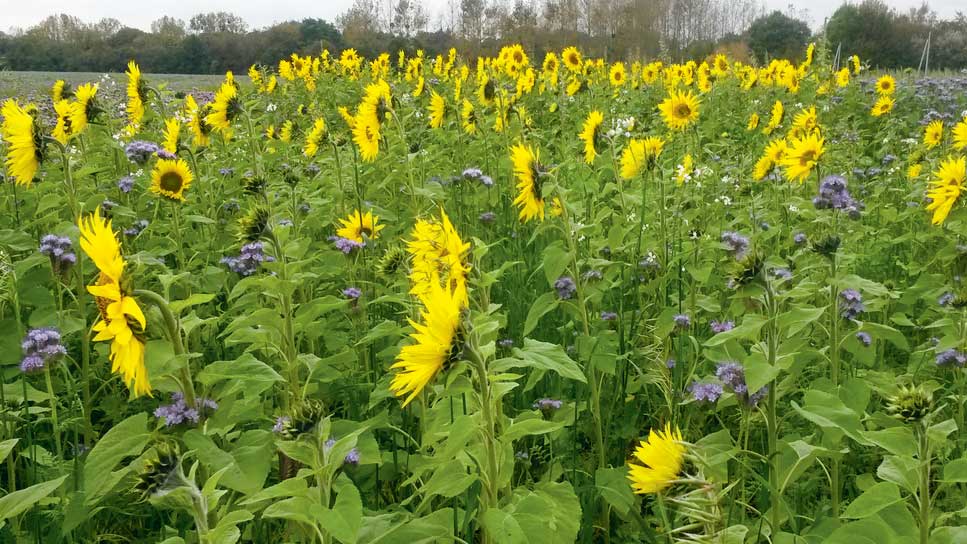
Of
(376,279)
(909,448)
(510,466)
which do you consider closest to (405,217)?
(376,279)

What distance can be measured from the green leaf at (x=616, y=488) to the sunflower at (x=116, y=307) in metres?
1.12

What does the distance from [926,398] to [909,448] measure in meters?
0.14

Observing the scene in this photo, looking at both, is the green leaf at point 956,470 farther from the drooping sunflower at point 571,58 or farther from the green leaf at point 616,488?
the drooping sunflower at point 571,58

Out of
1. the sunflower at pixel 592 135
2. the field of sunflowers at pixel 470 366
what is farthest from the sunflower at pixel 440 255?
the sunflower at pixel 592 135

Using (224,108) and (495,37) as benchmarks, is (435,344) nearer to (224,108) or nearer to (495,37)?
(224,108)

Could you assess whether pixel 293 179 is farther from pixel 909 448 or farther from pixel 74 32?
pixel 74 32

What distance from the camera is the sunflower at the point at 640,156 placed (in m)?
3.81

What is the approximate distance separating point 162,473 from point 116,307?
15.3 inches

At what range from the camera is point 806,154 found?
151 inches

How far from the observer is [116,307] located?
1490 millimetres

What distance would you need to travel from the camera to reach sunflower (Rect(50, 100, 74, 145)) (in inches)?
133

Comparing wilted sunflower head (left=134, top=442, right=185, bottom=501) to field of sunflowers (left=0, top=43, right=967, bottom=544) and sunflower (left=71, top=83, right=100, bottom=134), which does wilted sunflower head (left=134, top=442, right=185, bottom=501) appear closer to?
field of sunflowers (left=0, top=43, right=967, bottom=544)

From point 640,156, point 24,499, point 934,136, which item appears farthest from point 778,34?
point 24,499

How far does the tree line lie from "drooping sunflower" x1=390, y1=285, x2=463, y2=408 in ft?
36.4
